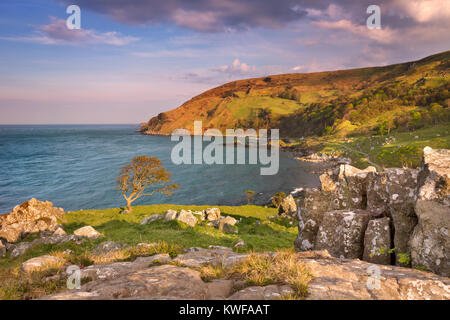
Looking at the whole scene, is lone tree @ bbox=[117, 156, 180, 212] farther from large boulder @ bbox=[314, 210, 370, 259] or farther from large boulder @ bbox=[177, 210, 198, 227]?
large boulder @ bbox=[314, 210, 370, 259]

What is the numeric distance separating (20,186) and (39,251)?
84.1 meters

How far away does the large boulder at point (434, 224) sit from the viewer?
7070mm

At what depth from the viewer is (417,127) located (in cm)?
11606

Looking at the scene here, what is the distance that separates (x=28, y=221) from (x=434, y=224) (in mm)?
40818

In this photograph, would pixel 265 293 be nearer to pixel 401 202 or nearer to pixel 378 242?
pixel 378 242

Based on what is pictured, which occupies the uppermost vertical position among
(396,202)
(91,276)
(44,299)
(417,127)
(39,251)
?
(417,127)

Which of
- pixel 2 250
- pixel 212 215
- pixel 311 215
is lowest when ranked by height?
pixel 212 215

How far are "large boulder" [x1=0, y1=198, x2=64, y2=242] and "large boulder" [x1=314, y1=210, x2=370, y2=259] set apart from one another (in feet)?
109

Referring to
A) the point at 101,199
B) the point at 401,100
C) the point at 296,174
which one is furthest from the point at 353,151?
the point at 101,199

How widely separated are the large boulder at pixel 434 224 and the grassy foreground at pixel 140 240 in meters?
4.58

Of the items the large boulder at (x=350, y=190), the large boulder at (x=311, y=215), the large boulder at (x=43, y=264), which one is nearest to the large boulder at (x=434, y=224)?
the large boulder at (x=350, y=190)

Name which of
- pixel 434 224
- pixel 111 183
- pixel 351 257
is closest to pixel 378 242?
pixel 351 257

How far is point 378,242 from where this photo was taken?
9586 mm

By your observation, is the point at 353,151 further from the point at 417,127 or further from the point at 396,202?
the point at 396,202
